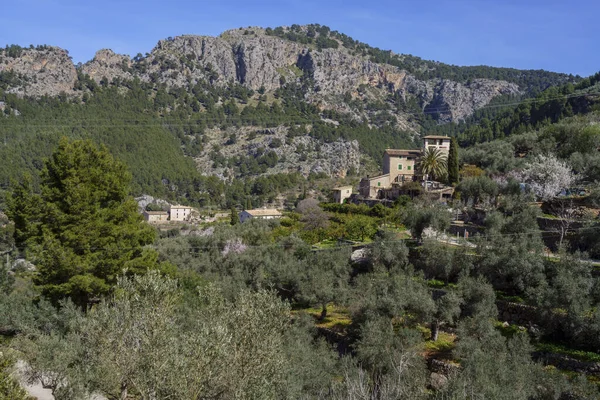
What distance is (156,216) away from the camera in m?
73.1

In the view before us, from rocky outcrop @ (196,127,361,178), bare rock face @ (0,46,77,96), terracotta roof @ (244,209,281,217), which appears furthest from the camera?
bare rock face @ (0,46,77,96)

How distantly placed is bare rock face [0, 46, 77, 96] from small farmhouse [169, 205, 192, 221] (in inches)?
2445

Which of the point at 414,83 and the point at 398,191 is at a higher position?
the point at 414,83

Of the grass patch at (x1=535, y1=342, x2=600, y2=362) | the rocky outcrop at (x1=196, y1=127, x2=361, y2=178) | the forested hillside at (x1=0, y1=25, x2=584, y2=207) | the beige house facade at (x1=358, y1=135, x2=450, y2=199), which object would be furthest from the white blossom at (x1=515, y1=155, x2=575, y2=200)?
the rocky outcrop at (x1=196, y1=127, x2=361, y2=178)

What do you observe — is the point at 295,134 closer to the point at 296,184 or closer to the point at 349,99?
the point at 296,184

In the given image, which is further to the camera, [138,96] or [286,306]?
[138,96]

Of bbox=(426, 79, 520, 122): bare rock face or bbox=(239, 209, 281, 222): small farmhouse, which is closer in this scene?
bbox=(239, 209, 281, 222): small farmhouse

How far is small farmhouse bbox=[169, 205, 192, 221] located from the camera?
74.5 meters

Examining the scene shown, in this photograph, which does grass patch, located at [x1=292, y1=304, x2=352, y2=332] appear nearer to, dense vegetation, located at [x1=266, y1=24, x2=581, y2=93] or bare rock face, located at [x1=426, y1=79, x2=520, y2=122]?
bare rock face, located at [x1=426, y1=79, x2=520, y2=122]

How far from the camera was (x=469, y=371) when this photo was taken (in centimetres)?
1580

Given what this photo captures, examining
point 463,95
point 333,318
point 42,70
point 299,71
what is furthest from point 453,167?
point 299,71

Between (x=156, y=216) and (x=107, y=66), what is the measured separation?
86.9 metres

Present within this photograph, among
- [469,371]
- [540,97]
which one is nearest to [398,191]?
[469,371]

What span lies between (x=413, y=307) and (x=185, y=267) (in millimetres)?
17066
